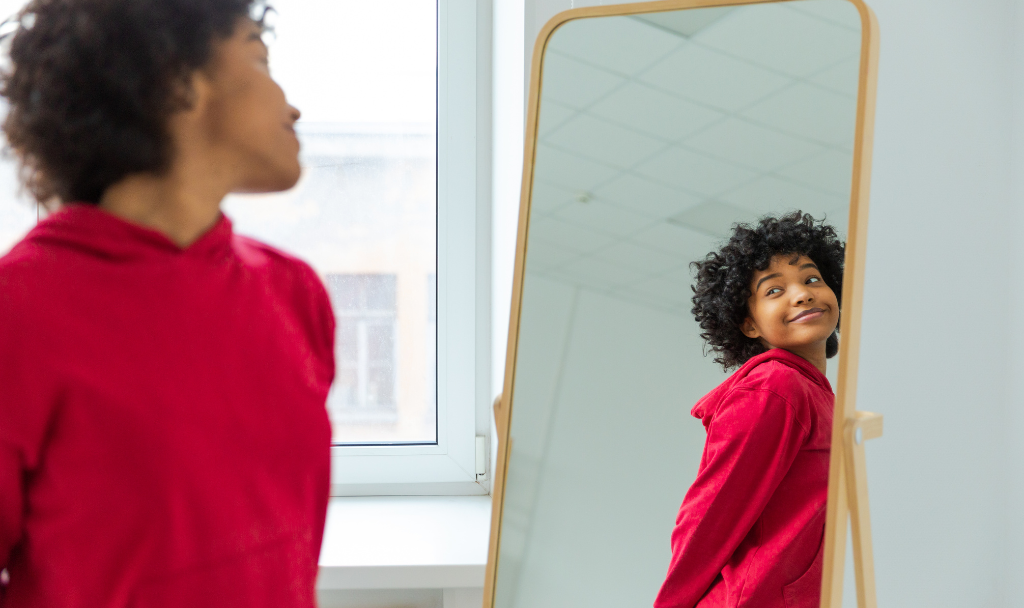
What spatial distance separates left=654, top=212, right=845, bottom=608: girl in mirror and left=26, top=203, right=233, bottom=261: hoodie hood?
56 cm

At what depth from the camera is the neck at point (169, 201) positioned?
58cm

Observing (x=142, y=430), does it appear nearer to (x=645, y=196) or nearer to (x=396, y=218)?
(x=645, y=196)

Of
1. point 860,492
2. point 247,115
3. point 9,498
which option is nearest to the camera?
point 9,498

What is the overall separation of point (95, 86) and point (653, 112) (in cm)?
58

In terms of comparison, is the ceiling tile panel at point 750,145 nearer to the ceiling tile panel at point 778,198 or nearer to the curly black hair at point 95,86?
the ceiling tile panel at point 778,198

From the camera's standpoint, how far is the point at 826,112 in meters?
0.82

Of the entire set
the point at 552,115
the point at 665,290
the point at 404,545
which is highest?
the point at 552,115

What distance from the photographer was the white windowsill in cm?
119

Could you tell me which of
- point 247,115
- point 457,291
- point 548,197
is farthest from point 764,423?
point 457,291

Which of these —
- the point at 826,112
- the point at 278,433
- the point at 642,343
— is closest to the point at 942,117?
the point at 826,112

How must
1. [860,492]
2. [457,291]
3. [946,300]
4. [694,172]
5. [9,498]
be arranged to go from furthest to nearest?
[457,291]
[946,300]
[694,172]
[860,492]
[9,498]

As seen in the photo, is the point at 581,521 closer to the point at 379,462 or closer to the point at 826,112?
the point at 826,112

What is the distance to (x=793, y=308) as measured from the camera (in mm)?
828

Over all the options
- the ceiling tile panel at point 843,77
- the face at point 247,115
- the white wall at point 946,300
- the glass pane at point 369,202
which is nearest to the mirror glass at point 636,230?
the ceiling tile panel at point 843,77
